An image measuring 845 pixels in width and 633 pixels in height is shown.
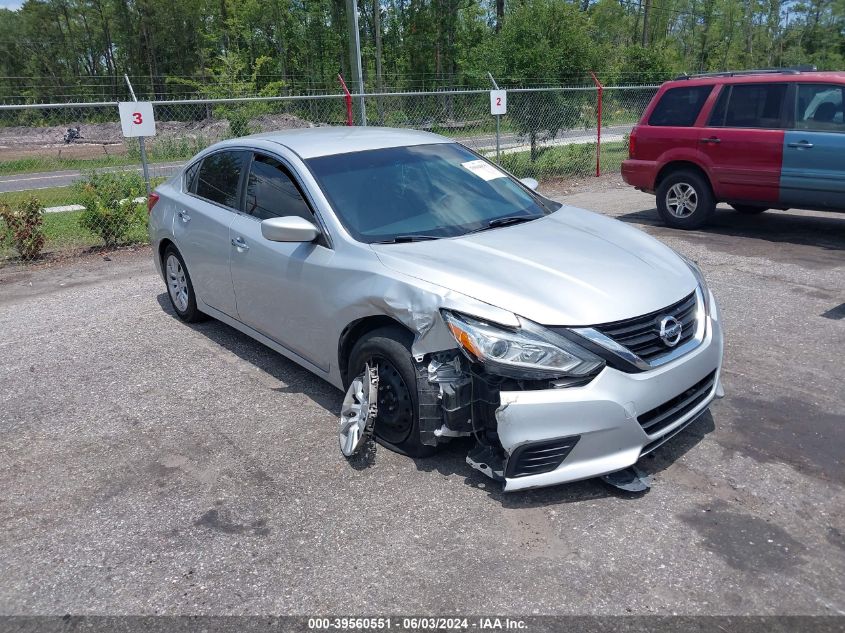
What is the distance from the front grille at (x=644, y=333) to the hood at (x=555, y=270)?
1.4 inches

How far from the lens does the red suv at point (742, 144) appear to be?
8.30m

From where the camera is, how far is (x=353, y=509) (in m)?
3.56

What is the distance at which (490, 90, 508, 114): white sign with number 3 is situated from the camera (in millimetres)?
12766

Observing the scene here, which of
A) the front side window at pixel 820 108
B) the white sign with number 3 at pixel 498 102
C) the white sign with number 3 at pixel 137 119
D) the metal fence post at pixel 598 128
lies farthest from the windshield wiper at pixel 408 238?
the metal fence post at pixel 598 128

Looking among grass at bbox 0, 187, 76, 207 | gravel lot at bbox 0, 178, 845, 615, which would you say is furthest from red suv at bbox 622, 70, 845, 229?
grass at bbox 0, 187, 76, 207

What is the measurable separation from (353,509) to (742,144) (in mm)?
7375

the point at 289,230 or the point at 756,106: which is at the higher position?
the point at 756,106

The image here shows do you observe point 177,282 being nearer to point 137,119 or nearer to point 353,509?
point 353,509

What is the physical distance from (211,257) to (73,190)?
17.5 ft

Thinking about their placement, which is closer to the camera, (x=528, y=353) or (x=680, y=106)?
(x=528, y=353)

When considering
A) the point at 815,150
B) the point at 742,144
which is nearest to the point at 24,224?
the point at 742,144

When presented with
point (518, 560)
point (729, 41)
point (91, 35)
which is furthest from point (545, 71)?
point (729, 41)

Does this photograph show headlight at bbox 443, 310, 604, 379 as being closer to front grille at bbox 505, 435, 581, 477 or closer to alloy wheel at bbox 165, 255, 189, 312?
front grille at bbox 505, 435, 581, 477

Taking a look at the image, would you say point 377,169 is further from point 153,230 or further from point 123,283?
point 123,283
